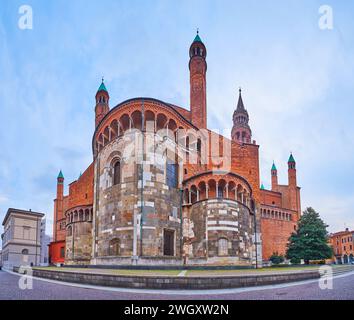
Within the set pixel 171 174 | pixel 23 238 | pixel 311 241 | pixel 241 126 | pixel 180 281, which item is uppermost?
pixel 241 126

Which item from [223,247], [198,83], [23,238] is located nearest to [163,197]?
[223,247]

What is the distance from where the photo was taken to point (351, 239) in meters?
76.3

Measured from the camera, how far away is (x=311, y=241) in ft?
117

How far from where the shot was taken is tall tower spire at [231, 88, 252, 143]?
2568 inches

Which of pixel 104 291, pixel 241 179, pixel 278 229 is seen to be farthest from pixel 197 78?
pixel 278 229

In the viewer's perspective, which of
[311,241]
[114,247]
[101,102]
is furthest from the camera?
[101,102]

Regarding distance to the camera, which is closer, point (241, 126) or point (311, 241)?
point (311, 241)

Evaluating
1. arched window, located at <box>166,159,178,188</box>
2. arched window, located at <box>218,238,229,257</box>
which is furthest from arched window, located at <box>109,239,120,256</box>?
arched window, located at <box>218,238,229,257</box>

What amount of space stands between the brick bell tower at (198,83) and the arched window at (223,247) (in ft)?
43.5

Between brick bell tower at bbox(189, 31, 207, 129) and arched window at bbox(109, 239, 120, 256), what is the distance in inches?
586

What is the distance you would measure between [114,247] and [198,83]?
763 inches

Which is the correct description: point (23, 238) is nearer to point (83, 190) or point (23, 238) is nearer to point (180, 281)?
point (83, 190)
